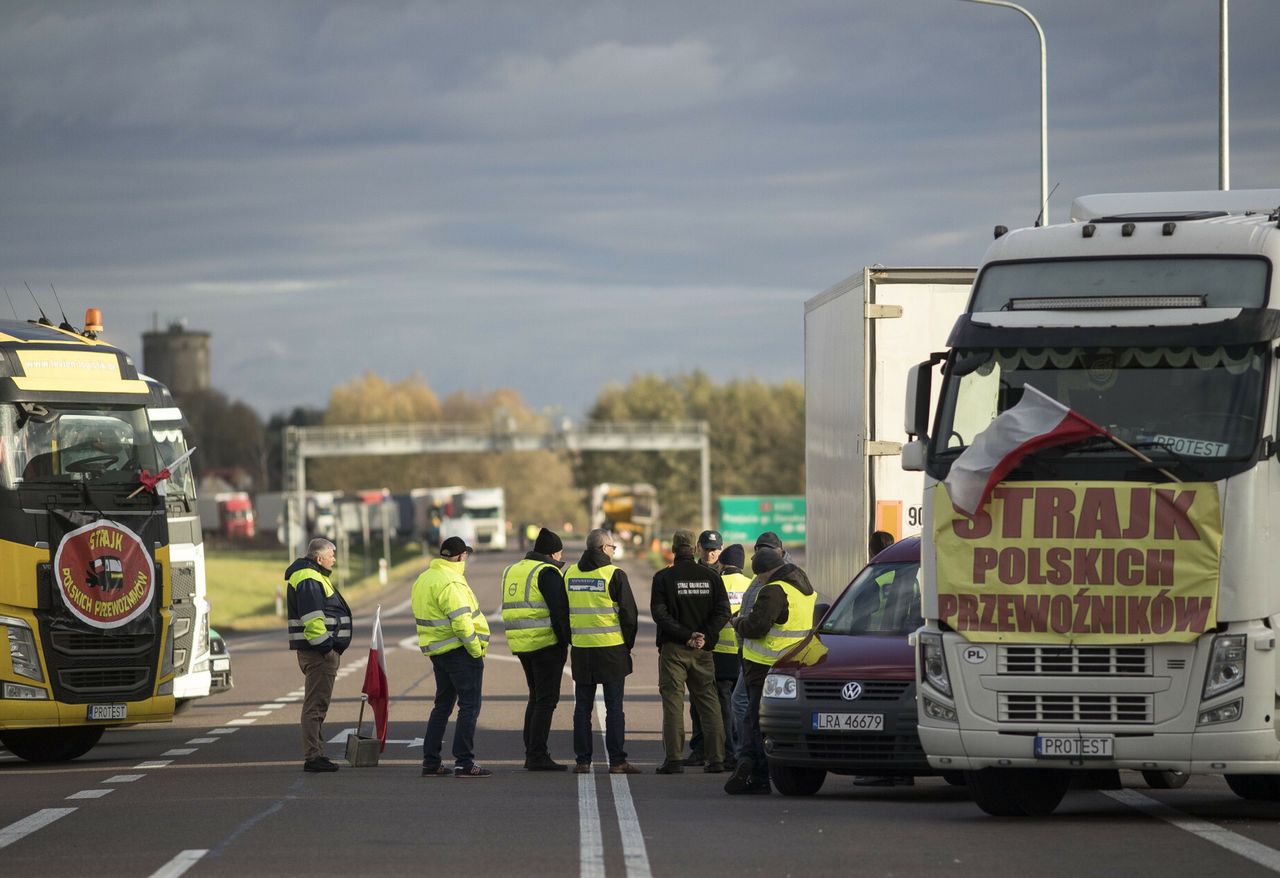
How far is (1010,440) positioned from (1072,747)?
1.86 m

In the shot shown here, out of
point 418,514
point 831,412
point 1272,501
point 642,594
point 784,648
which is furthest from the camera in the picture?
point 418,514

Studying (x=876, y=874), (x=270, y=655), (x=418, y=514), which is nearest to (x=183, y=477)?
(x=876, y=874)

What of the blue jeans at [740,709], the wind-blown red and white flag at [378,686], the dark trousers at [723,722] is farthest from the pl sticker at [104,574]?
the blue jeans at [740,709]

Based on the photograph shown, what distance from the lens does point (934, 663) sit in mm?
12602

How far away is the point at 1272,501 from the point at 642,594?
54377 millimetres

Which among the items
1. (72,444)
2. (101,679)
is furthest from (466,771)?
(72,444)

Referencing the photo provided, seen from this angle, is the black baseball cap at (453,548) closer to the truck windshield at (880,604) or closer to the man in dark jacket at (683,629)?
the man in dark jacket at (683,629)

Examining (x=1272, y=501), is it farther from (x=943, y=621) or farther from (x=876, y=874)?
(x=876, y=874)

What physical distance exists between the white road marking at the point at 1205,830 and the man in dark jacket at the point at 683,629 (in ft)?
11.2

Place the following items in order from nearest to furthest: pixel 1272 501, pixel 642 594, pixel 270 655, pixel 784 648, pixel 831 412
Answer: pixel 1272 501
pixel 784 648
pixel 831 412
pixel 270 655
pixel 642 594

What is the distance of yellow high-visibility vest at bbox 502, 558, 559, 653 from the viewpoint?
17.0m

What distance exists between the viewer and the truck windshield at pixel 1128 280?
12.3 metres

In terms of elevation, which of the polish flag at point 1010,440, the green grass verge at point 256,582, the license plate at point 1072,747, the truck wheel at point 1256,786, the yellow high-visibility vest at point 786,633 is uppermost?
the polish flag at point 1010,440

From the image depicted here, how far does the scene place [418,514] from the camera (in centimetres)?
13112
